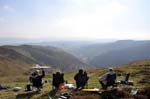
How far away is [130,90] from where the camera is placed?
27625mm

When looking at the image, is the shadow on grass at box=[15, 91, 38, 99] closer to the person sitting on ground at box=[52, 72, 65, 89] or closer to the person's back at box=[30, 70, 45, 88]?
the person's back at box=[30, 70, 45, 88]

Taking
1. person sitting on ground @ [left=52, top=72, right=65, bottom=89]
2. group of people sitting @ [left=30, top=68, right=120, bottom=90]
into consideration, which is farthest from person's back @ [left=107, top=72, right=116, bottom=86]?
person sitting on ground @ [left=52, top=72, right=65, bottom=89]

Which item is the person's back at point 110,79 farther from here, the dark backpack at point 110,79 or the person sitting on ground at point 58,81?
the person sitting on ground at point 58,81

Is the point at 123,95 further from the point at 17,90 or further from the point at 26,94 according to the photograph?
the point at 17,90

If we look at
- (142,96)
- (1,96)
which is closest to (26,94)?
(1,96)

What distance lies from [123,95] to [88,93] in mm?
3330

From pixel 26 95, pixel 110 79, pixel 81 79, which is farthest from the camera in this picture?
pixel 81 79

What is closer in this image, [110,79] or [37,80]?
[110,79]

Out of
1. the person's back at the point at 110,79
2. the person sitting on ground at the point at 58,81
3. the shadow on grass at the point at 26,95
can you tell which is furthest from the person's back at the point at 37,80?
the person's back at the point at 110,79

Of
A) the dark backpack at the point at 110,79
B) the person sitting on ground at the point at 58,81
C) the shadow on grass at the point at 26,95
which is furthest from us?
the person sitting on ground at the point at 58,81

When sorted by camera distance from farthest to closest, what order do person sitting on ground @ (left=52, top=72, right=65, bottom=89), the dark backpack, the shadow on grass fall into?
person sitting on ground @ (left=52, top=72, right=65, bottom=89), the dark backpack, the shadow on grass

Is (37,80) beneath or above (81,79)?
beneath

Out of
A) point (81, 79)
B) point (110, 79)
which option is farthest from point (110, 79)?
point (81, 79)

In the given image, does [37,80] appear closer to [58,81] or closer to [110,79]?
[58,81]
